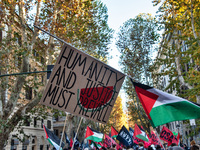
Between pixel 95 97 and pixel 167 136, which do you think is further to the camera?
pixel 167 136

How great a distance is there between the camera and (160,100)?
15.9 feet

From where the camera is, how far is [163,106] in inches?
188

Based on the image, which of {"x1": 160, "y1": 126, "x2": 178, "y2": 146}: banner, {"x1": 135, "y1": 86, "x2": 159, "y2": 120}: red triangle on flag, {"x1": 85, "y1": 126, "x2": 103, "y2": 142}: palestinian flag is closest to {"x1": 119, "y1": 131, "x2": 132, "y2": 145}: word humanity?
{"x1": 85, "y1": 126, "x2": 103, "y2": 142}: palestinian flag

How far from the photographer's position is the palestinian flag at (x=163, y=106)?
455 cm

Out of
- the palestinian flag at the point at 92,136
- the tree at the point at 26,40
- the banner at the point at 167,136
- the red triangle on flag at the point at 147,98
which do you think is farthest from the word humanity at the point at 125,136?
the red triangle on flag at the point at 147,98

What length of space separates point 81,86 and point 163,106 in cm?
159

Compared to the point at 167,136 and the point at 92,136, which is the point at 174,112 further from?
the point at 92,136

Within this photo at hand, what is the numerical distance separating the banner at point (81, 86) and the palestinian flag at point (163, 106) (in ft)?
1.90

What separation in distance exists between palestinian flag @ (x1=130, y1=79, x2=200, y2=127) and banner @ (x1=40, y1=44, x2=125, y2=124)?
58cm

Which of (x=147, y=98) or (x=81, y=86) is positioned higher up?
(x=81, y=86)

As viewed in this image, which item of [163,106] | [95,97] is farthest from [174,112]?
[95,97]

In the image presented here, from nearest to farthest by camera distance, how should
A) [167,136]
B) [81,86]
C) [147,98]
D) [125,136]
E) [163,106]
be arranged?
[81,86], [163,106], [147,98], [167,136], [125,136]

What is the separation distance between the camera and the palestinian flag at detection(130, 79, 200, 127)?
455 cm

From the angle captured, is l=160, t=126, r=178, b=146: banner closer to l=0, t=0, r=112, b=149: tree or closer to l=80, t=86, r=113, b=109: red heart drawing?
l=0, t=0, r=112, b=149: tree
